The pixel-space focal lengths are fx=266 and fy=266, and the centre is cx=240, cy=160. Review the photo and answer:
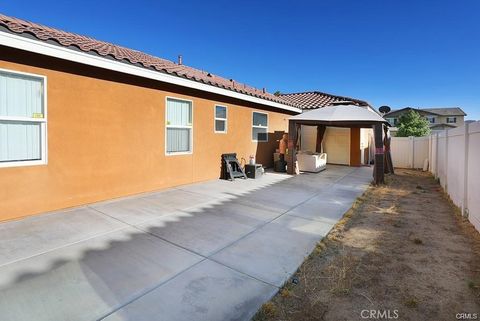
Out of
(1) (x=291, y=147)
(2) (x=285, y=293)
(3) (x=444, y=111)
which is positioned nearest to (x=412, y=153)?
(1) (x=291, y=147)

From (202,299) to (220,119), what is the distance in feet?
24.6

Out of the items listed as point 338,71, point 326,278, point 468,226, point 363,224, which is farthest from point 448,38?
Answer: point 326,278

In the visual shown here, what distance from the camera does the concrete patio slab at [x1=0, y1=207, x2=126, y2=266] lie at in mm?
3486

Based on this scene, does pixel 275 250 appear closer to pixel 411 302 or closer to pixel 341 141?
pixel 411 302

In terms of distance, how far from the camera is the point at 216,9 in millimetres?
12281

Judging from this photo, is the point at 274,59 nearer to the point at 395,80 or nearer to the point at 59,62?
the point at 395,80

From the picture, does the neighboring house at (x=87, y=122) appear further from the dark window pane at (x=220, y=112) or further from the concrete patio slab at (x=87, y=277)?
the concrete patio slab at (x=87, y=277)

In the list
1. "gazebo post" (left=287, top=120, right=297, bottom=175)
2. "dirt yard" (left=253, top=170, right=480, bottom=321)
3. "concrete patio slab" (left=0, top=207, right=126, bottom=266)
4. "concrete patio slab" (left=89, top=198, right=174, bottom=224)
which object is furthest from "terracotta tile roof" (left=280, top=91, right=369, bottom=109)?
"concrete patio slab" (left=0, top=207, right=126, bottom=266)

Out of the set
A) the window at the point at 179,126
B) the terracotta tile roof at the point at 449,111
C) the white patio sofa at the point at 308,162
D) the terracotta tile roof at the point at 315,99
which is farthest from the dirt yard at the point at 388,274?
the terracotta tile roof at the point at 449,111

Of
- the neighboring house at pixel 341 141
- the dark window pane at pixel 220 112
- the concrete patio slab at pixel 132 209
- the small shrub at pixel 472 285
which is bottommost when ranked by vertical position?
the small shrub at pixel 472 285

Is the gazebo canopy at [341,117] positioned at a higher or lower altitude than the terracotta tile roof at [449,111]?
lower

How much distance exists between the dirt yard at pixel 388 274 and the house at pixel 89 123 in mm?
4764

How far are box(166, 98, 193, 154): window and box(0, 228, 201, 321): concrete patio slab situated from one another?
4.14 m

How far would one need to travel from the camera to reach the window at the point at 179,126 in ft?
25.0
